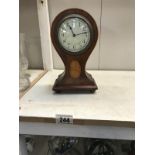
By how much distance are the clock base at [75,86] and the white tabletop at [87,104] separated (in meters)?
0.02

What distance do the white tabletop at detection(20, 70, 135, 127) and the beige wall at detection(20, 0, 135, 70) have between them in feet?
0.67

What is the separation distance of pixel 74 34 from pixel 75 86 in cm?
20

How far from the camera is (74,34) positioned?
0.95 meters

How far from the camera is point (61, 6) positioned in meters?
1.24

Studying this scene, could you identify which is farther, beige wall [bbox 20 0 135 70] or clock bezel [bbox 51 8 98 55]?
beige wall [bbox 20 0 135 70]

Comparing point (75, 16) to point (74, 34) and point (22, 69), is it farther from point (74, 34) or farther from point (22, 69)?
point (22, 69)

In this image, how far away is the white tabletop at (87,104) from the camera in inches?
30.4

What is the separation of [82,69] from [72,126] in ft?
0.86

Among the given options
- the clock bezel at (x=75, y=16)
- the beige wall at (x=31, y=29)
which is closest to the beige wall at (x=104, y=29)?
the beige wall at (x=31, y=29)

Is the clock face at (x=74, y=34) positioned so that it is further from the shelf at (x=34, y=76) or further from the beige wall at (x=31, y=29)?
the beige wall at (x=31, y=29)

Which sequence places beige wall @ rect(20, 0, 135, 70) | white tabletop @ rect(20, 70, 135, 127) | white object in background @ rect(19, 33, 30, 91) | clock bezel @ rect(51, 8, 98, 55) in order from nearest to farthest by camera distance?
white tabletop @ rect(20, 70, 135, 127), clock bezel @ rect(51, 8, 98, 55), white object in background @ rect(19, 33, 30, 91), beige wall @ rect(20, 0, 135, 70)

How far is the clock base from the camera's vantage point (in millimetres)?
969

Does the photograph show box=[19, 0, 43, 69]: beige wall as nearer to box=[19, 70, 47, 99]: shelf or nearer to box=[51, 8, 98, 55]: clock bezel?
box=[19, 70, 47, 99]: shelf

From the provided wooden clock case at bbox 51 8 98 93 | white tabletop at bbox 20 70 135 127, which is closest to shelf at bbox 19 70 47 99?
white tabletop at bbox 20 70 135 127
